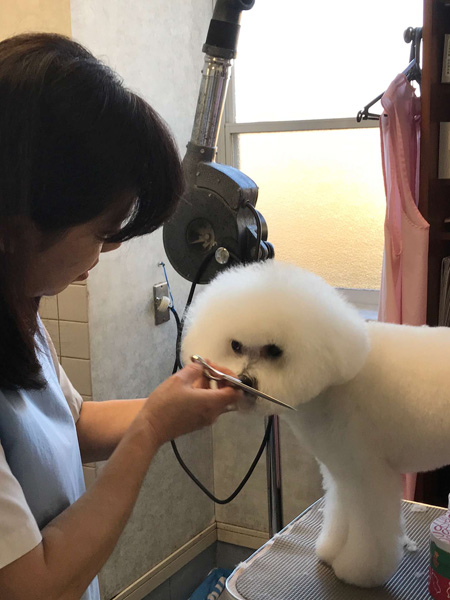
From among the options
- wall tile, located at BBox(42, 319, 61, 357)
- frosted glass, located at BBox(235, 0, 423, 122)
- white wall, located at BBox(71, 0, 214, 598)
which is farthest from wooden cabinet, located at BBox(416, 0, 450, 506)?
wall tile, located at BBox(42, 319, 61, 357)

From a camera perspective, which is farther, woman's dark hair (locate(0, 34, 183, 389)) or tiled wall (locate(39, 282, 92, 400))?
tiled wall (locate(39, 282, 92, 400))

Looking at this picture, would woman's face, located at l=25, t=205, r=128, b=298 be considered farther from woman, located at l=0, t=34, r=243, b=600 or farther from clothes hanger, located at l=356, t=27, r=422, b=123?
clothes hanger, located at l=356, t=27, r=422, b=123

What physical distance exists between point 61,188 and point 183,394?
12.4 inches

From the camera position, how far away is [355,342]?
92 cm

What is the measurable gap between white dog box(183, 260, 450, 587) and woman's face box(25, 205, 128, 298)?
0.26 meters

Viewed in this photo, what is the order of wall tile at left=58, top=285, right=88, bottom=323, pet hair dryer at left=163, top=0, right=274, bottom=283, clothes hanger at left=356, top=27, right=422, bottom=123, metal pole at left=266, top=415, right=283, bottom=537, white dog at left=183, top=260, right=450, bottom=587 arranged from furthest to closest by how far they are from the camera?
wall tile at left=58, top=285, right=88, bottom=323
clothes hanger at left=356, top=27, right=422, bottom=123
metal pole at left=266, top=415, right=283, bottom=537
pet hair dryer at left=163, top=0, right=274, bottom=283
white dog at left=183, top=260, right=450, bottom=587

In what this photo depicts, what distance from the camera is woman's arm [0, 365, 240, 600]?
65cm

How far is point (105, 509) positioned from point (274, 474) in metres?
0.71

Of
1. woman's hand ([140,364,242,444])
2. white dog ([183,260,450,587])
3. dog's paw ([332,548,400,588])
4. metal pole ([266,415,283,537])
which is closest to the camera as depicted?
woman's hand ([140,364,242,444])

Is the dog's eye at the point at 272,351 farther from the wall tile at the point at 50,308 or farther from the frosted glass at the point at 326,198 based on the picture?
the frosted glass at the point at 326,198

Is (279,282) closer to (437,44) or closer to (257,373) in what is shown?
(257,373)

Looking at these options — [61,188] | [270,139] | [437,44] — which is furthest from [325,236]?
[61,188]

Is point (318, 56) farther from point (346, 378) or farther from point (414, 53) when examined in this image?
point (346, 378)

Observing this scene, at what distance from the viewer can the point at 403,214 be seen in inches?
59.7
